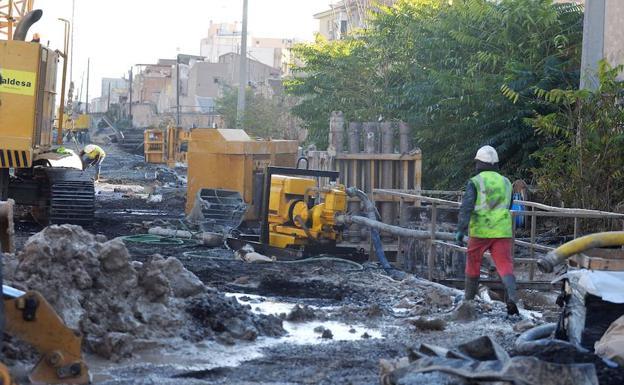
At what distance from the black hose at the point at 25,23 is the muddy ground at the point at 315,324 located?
3756 millimetres

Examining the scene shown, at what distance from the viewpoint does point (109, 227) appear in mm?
19375

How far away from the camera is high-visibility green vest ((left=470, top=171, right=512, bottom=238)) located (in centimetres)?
1106

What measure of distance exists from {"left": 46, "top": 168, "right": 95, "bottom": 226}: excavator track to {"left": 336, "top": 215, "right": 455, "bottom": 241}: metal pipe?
520cm

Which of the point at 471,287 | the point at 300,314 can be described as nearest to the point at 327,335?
the point at 300,314

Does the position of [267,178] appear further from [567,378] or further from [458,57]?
[567,378]

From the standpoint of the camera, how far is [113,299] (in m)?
9.03

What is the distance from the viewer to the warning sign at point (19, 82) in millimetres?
16500

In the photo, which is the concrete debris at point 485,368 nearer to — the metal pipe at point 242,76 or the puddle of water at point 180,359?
the puddle of water at point 180,359

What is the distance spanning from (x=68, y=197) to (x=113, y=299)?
377 inches

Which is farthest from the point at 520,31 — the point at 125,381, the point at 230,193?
the point at 125,381

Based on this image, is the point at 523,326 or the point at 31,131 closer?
the point at 523,326

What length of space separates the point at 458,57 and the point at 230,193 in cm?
696

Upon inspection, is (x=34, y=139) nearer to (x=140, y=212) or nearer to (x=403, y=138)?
(x=403, y=138)

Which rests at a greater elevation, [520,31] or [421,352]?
[520,31]
